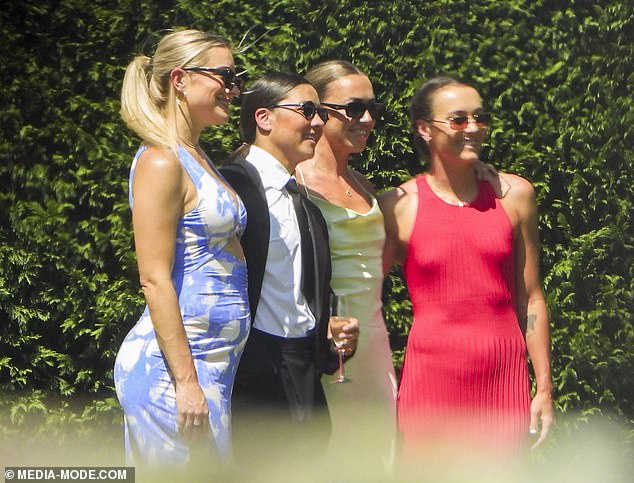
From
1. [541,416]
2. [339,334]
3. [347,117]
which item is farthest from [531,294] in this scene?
[347,117]

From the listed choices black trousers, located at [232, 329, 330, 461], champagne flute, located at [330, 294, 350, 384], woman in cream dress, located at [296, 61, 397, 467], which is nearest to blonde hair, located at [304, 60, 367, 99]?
woman in cream dress, located at [296, 61, 397, 467]

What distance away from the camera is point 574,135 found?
4648 millimetres

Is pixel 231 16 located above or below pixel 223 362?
above

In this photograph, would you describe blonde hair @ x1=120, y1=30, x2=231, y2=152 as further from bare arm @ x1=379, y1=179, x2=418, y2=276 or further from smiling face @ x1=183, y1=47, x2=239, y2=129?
bare arm @ x1=379, y1=179, x2=418, y2=276

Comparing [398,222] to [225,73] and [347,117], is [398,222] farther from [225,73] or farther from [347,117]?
[225,73]

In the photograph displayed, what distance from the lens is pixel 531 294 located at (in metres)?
3.62

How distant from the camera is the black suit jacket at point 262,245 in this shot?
3082 millimetres

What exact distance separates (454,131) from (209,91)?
1012 mm

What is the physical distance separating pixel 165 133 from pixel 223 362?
0.67 m

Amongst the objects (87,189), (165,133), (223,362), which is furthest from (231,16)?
(223,362)

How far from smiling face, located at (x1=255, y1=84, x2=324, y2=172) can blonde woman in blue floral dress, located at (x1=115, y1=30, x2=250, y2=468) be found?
0.31 meters

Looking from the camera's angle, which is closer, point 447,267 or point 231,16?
point 447,267

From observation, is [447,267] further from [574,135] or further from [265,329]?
[574,135]

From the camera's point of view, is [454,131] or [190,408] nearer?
[190,408]
